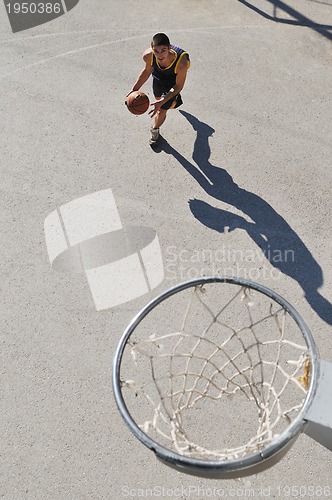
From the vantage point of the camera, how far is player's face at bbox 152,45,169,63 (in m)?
5.97

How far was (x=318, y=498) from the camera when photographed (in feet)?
16.1

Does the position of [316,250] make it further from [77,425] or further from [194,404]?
[77,425]

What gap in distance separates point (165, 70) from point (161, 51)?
0.39 meters

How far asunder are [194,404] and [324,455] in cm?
113

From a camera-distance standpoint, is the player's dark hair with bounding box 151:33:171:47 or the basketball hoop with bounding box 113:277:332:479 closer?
the basketball hoop with bounding box 113:277:332:479

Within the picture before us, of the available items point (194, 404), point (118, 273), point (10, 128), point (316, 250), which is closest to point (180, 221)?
point (118, 273)

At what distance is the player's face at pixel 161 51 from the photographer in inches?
235

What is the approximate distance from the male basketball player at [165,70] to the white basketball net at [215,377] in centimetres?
219

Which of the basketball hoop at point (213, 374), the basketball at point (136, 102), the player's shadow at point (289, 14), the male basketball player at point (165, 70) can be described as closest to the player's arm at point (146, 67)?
the male basketball player at point (165, 70)

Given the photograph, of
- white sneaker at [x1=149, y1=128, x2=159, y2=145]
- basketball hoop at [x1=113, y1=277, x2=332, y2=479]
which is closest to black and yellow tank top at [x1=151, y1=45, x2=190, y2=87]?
white sneaker at [x1=149, y1=128, x2=159, y2=145]

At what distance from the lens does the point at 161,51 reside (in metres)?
6.01

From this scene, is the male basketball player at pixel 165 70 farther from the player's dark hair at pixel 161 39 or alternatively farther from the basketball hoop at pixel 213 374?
the basketball hoop at pixel 213 374

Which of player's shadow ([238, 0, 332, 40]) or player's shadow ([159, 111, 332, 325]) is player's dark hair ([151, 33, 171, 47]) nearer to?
player's shadow ([159, 111, 332, 325])

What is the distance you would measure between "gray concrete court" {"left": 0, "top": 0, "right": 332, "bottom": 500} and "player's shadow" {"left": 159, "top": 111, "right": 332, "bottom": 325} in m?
0.02
